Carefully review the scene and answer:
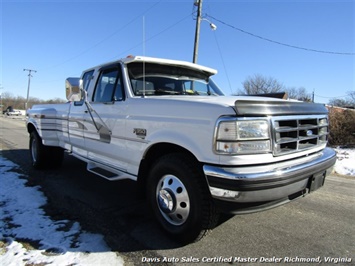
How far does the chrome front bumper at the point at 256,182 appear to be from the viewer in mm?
2461

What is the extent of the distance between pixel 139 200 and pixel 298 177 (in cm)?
246

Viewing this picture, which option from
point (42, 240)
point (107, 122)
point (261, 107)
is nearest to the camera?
point (261, 107)

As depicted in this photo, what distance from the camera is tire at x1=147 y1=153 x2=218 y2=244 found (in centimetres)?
275

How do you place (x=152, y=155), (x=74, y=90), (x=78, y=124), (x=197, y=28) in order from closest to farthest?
(x=152, y=155), (x=74, y=90), (x=78, y=124), (x=197, y=28)

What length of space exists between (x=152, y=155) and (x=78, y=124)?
7.15 feet

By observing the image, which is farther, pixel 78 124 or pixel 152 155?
pixel 78 124

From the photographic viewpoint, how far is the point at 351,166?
28.4 feet

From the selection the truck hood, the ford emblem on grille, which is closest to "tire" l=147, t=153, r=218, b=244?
the truck hood

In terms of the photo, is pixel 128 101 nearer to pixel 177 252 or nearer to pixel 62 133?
pixel 177 252

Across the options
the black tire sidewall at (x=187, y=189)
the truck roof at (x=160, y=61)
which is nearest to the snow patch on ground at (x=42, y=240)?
the black tire sidewall at (x=187, y=189)

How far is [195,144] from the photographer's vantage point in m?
2.74

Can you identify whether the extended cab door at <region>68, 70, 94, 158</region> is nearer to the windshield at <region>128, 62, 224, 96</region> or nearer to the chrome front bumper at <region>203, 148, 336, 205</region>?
the windshield at <region>128, 62, 224, 96</region>

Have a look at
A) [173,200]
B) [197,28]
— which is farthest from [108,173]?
[197,28]

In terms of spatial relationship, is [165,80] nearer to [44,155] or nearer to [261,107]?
[261,107]
